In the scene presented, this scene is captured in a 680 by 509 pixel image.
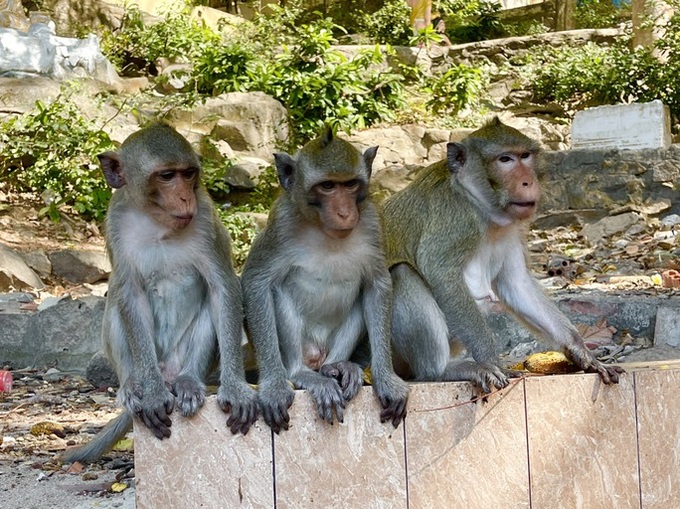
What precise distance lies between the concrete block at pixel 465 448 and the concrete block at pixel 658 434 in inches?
25.2

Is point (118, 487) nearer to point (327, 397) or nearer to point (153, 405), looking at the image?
point (153, 405)

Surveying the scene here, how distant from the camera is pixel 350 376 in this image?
173 inches

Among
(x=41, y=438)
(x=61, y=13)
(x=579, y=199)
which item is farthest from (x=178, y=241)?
(x=61, y=13)

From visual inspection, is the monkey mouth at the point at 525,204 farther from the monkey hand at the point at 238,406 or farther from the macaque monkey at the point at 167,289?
the monkey hand at the point at 238,406

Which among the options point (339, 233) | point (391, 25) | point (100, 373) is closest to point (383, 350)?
point (339, 233)

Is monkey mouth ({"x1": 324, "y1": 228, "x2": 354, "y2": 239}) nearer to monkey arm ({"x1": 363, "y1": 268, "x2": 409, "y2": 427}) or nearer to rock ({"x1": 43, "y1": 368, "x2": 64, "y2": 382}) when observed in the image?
monkey arm ({"x1": 363, "y1": 268, "x2": 409, "y2": 427})

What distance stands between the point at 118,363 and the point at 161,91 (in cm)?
1584

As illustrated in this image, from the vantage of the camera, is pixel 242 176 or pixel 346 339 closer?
pixel 346 339

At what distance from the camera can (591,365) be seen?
477cm

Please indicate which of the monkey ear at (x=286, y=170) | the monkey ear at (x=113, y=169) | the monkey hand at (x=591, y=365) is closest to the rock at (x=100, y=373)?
the monkey ear at (x=113, y=169)

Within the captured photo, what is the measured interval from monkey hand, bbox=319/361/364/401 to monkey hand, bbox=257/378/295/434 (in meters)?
0.25

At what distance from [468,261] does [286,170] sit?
1.10 meters

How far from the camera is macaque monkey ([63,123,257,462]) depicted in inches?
168

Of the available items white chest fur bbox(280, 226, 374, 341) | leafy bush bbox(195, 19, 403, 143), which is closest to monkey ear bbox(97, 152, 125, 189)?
white chest fur bbox(280, 226, 374, 341)
